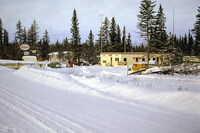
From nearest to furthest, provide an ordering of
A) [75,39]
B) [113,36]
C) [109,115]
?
[109,115]
[75,39]
[113,36]

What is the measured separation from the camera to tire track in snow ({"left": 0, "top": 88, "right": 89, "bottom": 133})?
3.37m

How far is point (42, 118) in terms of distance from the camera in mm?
3918

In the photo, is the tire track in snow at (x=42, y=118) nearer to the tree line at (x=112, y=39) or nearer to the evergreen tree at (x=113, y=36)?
the tree line at (x=112, y=39)

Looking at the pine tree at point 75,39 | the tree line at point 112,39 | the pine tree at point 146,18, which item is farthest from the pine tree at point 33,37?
the pine tree at point 146,18

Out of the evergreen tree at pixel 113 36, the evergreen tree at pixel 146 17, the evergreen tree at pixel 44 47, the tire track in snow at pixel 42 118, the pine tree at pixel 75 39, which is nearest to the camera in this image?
the tire track in snow at pixel 42 118

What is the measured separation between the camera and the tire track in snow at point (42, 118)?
3365 millimetres

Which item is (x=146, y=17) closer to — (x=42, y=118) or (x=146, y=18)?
(x=146, y=18)

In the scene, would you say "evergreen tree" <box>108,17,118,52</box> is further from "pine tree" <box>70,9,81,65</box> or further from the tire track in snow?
the tire track in snow

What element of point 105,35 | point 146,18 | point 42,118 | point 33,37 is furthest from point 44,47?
point 42,118

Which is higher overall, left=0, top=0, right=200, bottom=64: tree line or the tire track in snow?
left=0, top=0, right=200, bottom=64: tree line

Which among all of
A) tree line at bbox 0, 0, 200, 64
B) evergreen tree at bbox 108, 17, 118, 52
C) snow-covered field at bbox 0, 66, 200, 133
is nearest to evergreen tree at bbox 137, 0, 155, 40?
tree line at bbox 0, 0, 200, 64

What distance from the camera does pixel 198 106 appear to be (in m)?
4.73

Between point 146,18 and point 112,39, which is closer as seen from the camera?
point 146,18

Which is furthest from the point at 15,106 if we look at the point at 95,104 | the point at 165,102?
the point at 165,102
